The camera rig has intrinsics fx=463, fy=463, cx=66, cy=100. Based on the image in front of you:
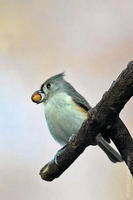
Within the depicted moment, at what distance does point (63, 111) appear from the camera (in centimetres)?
102

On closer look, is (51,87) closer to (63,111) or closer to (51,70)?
(63,111)

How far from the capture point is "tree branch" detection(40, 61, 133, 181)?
666 millimetres

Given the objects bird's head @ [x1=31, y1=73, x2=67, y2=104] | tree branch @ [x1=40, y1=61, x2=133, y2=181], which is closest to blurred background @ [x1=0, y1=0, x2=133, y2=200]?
bird's head @ [x1=31, y1=73, x2=67, y2=104]

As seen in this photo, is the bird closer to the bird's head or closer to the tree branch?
the bird's head

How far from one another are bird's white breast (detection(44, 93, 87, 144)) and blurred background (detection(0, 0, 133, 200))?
39cm

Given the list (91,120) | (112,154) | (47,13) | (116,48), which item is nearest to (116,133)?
(91,120)

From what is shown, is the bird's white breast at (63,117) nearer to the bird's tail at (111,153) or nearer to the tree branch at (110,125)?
the bird's tail at (111,153)

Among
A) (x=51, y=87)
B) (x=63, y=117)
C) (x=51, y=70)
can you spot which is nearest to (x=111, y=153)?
(x=63, y=117)

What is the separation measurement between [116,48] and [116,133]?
830 millimetres

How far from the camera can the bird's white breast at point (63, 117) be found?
0.98 metres

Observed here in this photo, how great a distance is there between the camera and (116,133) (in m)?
0.71

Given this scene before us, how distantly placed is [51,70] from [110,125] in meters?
0.88

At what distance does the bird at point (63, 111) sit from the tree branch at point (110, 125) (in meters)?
0.17

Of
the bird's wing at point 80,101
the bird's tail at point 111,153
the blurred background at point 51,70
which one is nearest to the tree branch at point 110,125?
the bird's tail at point 111,153
